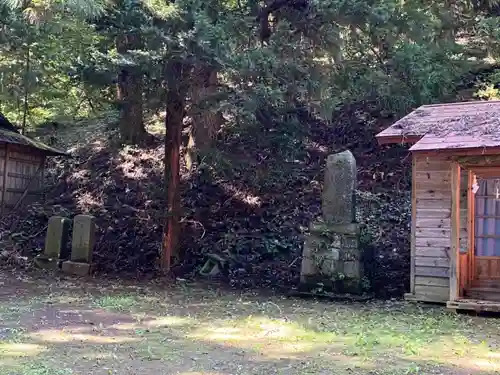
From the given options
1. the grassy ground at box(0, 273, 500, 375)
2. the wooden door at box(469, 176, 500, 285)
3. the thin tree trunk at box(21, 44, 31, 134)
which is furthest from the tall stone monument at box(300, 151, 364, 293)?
the thin tree trunk at box(21, 44, 31, 134)

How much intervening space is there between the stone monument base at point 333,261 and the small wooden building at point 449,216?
109 centimetres

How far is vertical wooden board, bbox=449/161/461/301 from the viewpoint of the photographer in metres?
10.1

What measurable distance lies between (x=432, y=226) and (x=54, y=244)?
879cm

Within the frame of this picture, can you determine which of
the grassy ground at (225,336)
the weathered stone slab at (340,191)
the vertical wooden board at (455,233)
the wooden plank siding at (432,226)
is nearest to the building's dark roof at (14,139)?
the grassy ground at (225,336)

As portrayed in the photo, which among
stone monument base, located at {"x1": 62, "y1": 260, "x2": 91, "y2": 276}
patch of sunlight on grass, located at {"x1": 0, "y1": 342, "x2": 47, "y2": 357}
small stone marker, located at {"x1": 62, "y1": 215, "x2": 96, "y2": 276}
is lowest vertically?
patch of sunlight on grass, located at {"x1": 0, "y1": 342, "x2": 47, "y2": 357}

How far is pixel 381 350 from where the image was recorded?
6.93 m

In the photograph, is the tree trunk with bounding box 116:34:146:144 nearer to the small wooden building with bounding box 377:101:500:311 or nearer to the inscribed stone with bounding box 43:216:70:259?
the inscribed stone with bounding box 43:216:70:259

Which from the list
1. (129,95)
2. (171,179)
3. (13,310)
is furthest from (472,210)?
(13,310)

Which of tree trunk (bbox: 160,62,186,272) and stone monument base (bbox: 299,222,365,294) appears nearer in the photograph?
stone monument base (bbox: 299,222,365,294)

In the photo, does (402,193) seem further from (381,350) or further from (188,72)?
(381,350)

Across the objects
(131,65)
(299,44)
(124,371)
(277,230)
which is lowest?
(124,371)

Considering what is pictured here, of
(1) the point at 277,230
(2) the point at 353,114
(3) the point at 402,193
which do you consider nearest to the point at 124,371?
(1) the point at 277,230

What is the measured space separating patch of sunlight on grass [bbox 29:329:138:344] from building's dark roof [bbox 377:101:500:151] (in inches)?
218

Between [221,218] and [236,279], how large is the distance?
9.27ft
